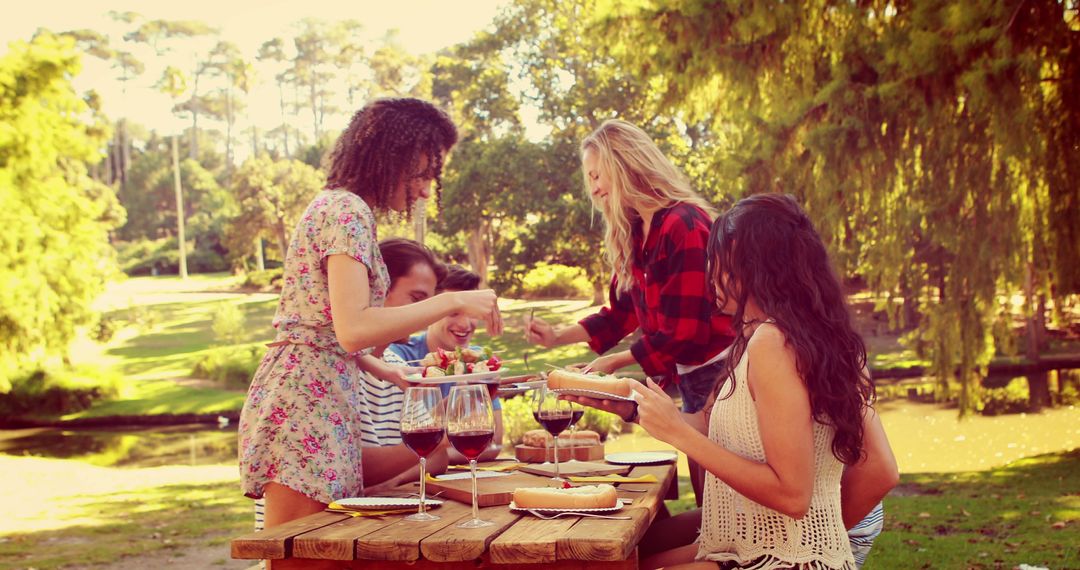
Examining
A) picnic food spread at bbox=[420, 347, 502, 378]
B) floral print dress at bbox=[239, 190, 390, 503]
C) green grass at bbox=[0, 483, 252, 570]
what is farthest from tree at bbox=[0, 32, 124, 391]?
floral print dress at bbox=[239, 190, 390, 503]

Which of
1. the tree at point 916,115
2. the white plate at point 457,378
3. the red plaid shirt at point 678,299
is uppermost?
the tree at point 916,115

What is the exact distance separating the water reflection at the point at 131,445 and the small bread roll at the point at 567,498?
44.9ft

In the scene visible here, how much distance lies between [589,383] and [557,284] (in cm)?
2693

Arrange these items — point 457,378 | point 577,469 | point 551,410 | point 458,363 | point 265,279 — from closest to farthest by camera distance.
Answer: point 551,410, point 457,378, point 577,469, point 458,363, point 265,279

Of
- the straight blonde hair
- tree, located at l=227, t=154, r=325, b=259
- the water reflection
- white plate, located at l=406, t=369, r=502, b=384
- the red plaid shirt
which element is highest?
tree, located at l=227, t=154, r=325, b=259

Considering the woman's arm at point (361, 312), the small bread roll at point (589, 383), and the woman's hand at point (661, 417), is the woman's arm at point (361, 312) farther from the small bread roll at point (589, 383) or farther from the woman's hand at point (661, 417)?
the woman's hand at point (661, 417)

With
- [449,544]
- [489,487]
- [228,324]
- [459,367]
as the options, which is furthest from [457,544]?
[228,324]

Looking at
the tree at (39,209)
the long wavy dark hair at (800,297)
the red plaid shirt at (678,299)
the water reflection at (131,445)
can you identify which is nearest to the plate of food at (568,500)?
the long wavy dark hair at (800,297)

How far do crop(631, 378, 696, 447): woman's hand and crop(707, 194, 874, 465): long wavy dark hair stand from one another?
21 centimetres

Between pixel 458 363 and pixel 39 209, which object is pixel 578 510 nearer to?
pixel 458 363

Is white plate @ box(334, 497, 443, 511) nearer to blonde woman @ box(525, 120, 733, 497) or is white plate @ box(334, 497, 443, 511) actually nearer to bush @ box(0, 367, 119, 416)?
blonde woman @ box(525, 120, 733, 497)

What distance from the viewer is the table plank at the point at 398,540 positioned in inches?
80.0

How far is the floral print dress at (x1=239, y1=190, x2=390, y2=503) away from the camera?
8.24 feet

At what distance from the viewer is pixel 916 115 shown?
7.45 metres
